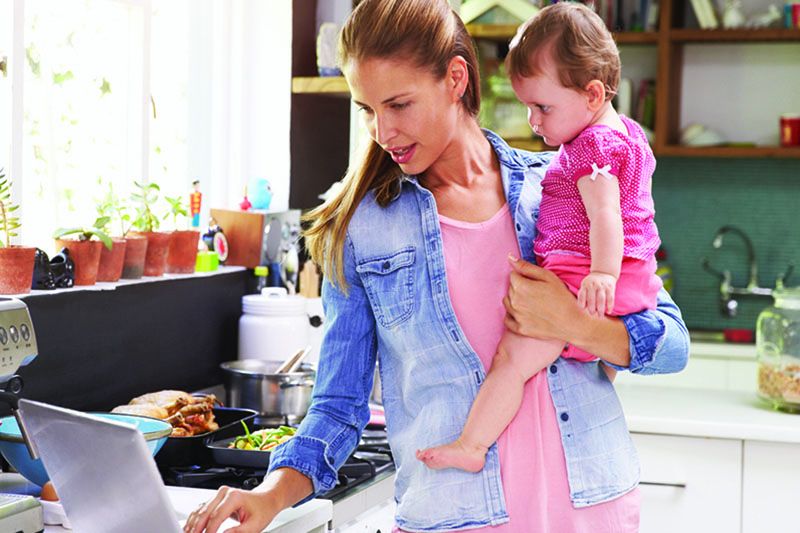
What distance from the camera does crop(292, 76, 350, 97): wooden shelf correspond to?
3684 millimetres

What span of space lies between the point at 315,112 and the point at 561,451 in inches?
96.6

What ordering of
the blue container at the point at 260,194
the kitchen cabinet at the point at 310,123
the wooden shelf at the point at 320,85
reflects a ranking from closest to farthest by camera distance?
the blue container at the point at 260,194 < the wooden shelf at the point at 320,85 < the kitchen cabinet at the point at 310,123

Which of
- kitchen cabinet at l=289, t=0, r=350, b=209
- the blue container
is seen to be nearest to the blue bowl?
the blue container

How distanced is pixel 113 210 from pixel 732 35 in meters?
3.24

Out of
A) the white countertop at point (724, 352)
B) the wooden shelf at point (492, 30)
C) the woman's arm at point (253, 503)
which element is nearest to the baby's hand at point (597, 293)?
the woman's arm at point (253, 503)

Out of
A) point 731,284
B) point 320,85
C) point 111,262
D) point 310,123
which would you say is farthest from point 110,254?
point 731,284

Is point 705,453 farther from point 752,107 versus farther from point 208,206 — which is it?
point 752,107

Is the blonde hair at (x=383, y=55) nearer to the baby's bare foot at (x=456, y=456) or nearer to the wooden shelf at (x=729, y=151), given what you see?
the baby's bare foot at (x=456, y=456)

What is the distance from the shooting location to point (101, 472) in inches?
54.7

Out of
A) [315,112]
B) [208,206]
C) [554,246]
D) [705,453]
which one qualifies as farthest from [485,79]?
[554,246]

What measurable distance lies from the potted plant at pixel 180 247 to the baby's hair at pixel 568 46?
151 centimetres

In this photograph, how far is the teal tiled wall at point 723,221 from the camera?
18.0 feet

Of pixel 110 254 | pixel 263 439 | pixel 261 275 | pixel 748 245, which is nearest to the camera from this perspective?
pixel 263 439

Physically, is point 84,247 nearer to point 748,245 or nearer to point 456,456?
point 456,456
